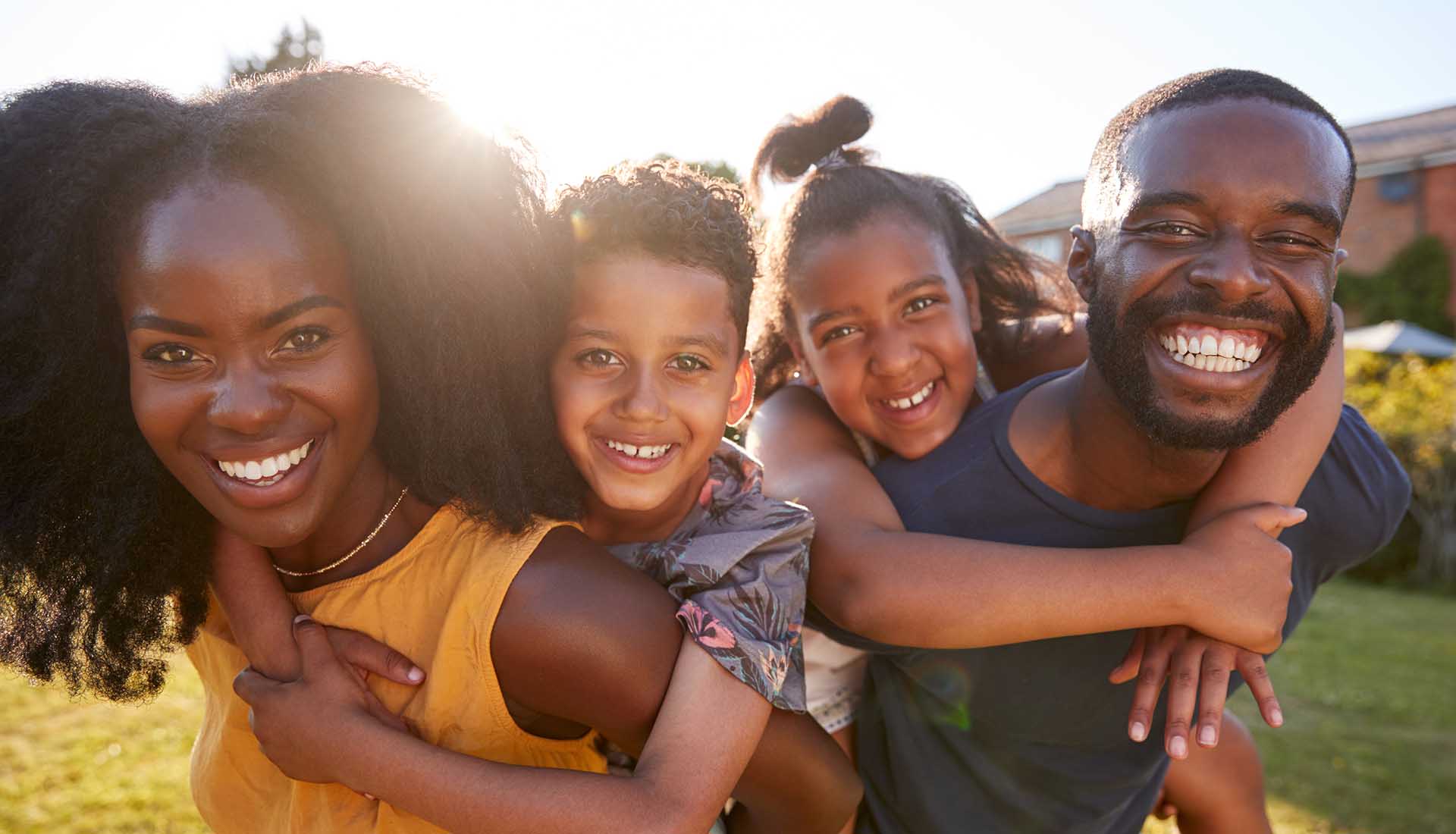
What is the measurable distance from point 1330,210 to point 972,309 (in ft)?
4.15

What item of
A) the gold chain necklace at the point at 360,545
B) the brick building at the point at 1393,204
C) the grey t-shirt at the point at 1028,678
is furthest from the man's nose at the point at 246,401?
the brick building at the point at 1393,204

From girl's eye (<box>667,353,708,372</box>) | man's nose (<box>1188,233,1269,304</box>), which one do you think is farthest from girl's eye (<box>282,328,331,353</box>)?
man's nose (<box>1188,233,1269,304</box>)

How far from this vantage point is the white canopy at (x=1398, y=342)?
20.2 metres

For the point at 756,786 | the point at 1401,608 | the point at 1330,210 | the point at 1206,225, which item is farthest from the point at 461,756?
the point at 1401,608

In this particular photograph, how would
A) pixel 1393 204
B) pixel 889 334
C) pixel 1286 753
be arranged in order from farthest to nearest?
1. pixel 1393 204
2. pixel 1286 753
3. pixel 889 334

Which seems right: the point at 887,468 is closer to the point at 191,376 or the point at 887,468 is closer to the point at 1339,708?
the point at 191,376

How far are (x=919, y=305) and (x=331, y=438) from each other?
1.77m

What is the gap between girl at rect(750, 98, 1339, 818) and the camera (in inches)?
91.4

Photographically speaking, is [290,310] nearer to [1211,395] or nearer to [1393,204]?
[1211,395]

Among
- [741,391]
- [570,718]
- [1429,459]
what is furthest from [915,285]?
[1429,459]

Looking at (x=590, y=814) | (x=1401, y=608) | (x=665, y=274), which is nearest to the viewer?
(x=590, y=814)

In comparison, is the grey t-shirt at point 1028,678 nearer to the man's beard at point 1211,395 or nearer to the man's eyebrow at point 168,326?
the man's beard at point 1211,395

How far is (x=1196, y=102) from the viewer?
2434 mm

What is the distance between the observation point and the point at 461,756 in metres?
1.97
